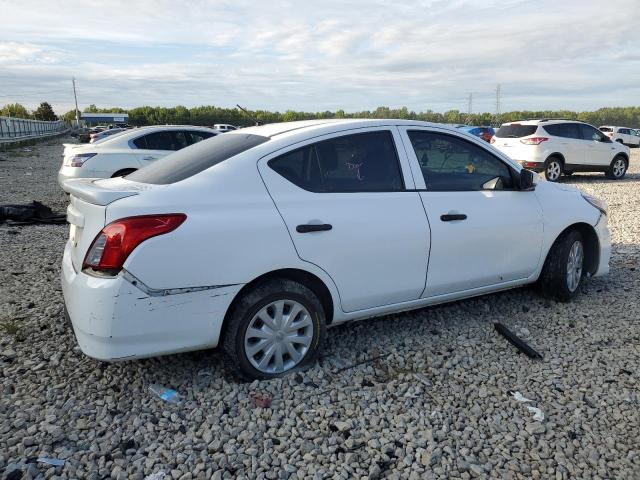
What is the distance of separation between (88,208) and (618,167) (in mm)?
17068

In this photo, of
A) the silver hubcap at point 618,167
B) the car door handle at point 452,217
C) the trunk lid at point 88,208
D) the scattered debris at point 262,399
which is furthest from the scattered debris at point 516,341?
the silver hubcap at point 618,167

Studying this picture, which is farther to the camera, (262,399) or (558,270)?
(558,270)

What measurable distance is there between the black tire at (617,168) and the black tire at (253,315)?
15667 millimetres

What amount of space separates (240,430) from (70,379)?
130cm

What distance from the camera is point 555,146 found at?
1471 cm

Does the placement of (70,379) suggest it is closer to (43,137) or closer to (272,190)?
(272,190)

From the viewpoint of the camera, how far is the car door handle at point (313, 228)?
330 cm

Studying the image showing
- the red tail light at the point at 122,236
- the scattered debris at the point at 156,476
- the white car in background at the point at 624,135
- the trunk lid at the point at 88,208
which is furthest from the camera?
the white car in background at the point at 624,135

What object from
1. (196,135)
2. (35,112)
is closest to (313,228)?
(196,135)

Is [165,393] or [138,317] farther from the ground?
[138,317]

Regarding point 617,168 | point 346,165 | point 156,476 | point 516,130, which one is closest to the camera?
point 156,476

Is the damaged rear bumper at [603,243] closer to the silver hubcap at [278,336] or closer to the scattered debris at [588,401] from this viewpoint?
the scattered debris at [588,401]

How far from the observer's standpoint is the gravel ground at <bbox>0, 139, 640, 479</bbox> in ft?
8.80

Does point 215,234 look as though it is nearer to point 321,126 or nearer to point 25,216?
point 321,126
